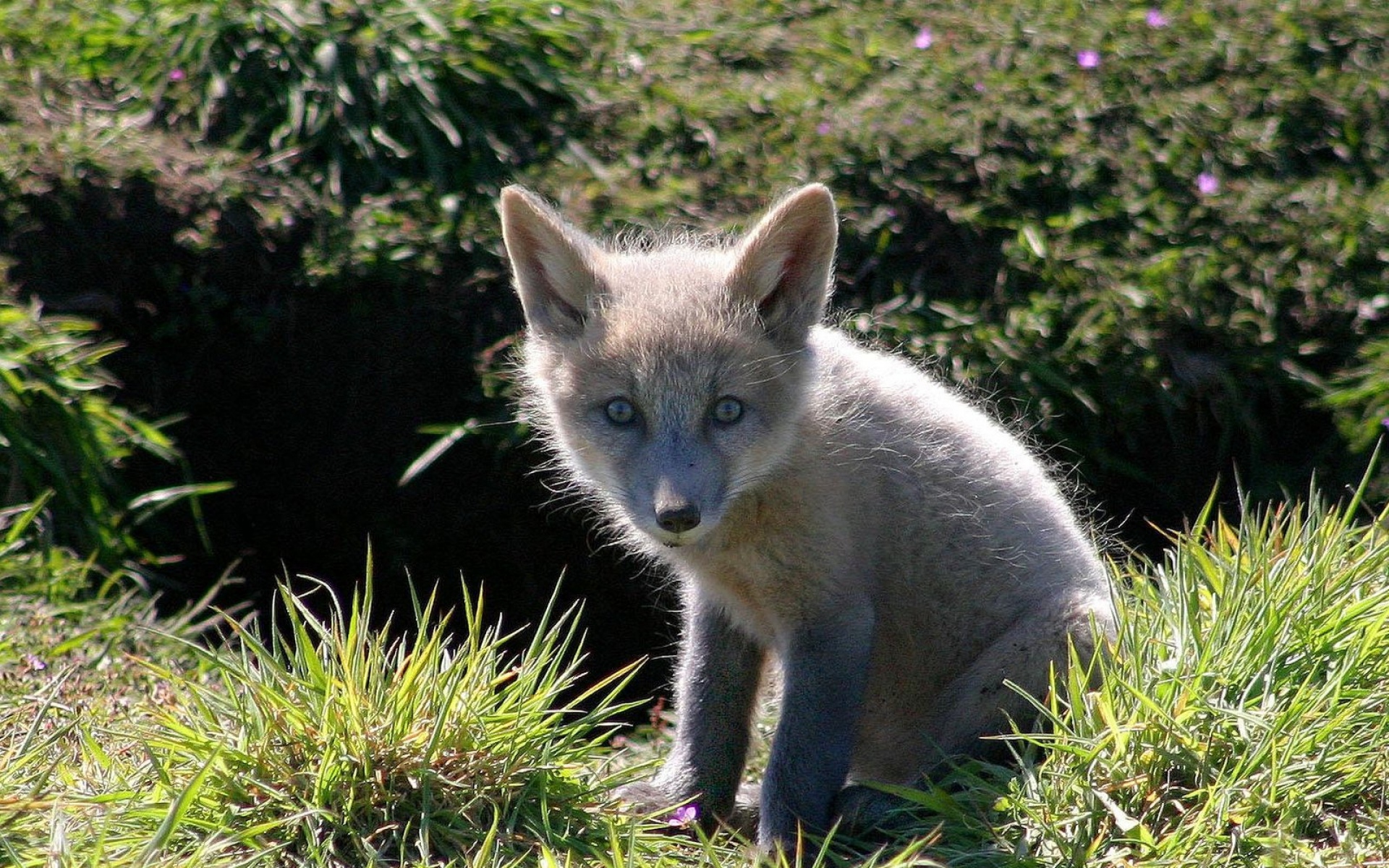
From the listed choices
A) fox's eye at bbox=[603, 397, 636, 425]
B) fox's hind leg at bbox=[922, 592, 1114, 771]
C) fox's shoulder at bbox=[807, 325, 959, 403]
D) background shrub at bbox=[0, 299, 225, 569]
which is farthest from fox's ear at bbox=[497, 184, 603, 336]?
background shrub at bbox=[0, 299, 225, 569]

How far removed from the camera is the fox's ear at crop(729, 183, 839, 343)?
3443 mm

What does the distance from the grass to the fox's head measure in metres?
0.53

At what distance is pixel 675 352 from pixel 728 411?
0.20 m

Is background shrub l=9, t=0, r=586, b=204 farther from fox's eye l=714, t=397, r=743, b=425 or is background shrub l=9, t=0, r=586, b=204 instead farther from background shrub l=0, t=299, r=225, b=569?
fox's eye l=714, t=397, r=743, b=425

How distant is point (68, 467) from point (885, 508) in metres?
3.12

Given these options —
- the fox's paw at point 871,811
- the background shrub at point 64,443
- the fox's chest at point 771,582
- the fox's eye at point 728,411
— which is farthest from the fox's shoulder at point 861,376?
the background shrub at point 64,443

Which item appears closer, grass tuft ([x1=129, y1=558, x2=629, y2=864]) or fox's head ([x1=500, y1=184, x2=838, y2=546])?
grass tuft ([x1=129, y1=558, x2=629, y2=864])

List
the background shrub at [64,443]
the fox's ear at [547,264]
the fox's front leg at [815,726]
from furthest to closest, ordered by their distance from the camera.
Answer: the background shrub at [64,443] < the fox's ear at [547,264] < the fox's front leg at [815,726]

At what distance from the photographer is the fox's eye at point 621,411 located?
340 cm

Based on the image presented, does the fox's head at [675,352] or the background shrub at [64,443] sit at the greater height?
the fox's head at [675,352]

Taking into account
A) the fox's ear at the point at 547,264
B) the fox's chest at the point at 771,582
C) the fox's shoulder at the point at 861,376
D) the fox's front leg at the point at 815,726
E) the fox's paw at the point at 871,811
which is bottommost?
the fox's paw at the point at 871,811

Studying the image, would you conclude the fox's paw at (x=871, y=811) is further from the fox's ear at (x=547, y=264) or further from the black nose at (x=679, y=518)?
the fox's ear at (x=547, y=264)

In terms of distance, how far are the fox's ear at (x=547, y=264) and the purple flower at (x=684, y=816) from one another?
1.30 meters

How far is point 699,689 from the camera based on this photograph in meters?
3.77
